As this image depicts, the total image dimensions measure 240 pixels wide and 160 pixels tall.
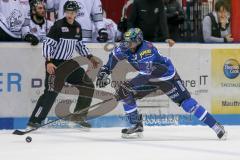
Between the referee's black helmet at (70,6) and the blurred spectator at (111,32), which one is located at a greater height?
the referee's black helmet at (70,6)

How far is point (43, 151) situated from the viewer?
8000 millimetres

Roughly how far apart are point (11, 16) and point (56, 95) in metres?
1.22

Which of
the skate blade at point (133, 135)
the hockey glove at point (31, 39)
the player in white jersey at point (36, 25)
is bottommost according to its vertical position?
the skate blade at point (133, 135)

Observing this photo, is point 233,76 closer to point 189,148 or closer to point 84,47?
point 84,47

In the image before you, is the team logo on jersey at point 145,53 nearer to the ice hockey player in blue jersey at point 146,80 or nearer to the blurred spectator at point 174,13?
the ice hockey player in blue jersey at point 146,80

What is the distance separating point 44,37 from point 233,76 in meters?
2.89

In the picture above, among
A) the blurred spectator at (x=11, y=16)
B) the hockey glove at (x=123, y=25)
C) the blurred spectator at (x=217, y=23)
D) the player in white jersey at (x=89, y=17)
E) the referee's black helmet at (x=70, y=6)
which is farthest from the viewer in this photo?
the blurred spectator at (x=217, y=23)

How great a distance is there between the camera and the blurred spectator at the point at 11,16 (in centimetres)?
1024

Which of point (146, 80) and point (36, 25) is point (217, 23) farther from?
point (36, 25)

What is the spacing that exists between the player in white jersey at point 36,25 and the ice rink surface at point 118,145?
4.16ft

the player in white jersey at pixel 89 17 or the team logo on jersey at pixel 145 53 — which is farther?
the player in white jersey at pixel 89 17

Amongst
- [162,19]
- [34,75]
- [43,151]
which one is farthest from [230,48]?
[43,151]

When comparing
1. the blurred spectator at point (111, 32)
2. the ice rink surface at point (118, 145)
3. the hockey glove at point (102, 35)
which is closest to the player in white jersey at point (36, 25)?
the hockey glove at point (102, 35)

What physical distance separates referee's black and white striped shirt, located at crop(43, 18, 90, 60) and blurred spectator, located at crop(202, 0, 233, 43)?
2.11 m
